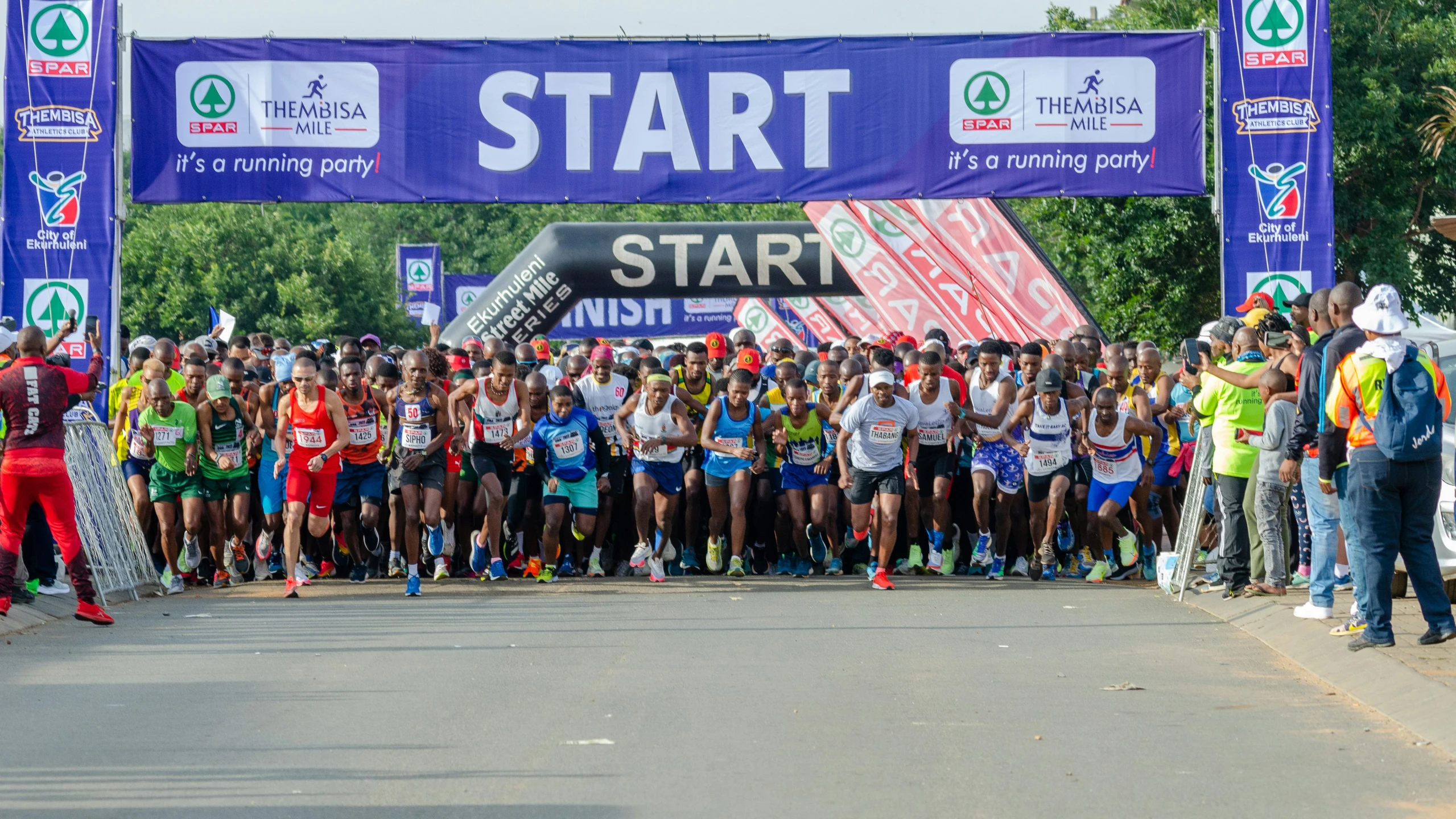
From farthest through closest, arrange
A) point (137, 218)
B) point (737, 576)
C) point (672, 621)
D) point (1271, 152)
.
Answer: point (137, 218), point (1271, 152), point (737, 576), point (672, 621)

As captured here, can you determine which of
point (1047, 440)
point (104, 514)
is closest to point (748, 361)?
point (1047, 440)

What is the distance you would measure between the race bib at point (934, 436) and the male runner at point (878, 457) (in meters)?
0.46

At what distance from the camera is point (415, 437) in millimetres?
13383

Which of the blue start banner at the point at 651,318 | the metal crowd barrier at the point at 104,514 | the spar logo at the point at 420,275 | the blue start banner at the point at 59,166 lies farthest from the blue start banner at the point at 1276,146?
the spar logo at the point at 420,275

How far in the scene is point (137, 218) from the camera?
2249 inches

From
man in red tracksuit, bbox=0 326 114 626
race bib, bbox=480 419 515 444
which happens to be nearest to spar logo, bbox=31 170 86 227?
race bib, bbox=480 419 515 444

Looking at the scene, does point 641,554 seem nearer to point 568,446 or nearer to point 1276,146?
point 568,446

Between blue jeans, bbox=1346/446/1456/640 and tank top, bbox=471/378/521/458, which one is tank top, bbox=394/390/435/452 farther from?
blue jeans, bbox=1346/446/1456/640

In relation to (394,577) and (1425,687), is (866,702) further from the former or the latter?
(394,577)

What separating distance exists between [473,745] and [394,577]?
759 cm

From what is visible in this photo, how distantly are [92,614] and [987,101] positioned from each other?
1001 cm

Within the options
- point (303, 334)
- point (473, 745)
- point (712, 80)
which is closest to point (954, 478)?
point (712, 80)

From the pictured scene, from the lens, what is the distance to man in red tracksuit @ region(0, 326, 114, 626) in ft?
34.6

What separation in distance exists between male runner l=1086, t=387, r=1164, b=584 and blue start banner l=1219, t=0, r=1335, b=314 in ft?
10.2
